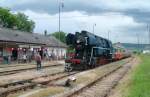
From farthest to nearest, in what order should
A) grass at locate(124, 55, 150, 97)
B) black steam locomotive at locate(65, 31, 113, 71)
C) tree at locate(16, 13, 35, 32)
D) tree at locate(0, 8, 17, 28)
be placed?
tree at locate(16, 13, 35, 32), tree at locate(0, 8, 17, 28), black steam locomotive at locate(65, 31, 113, 71), grass at locate(124, 55, 150, 97)

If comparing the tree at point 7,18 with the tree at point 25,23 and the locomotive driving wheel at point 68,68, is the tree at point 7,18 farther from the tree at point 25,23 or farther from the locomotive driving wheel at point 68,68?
the locomotive driving wheel at point 68,68

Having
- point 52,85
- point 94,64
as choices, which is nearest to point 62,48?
point 94,64

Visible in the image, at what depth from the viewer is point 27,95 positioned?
17438mm

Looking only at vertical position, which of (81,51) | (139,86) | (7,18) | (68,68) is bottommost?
(139,86)

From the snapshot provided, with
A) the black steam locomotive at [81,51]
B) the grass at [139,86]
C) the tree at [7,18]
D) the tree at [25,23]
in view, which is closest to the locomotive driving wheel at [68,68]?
the black steam locomotive at [81,51]

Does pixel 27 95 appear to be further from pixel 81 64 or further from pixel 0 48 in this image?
pixel 0 48

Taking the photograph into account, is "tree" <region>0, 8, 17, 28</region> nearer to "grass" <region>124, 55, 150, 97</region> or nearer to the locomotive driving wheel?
the locomotive driving wheel

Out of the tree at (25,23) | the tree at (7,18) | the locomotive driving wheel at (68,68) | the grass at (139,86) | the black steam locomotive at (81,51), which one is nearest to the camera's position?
the grass at (139,86)

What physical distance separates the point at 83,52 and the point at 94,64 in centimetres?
305

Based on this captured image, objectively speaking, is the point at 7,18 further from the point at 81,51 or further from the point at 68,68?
the point at 68,68

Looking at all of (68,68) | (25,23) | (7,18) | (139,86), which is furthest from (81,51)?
(25,23)

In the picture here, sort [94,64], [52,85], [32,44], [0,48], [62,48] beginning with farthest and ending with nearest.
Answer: [62,48] < [32,44] < [0,48] < [94,64] < [52,85]

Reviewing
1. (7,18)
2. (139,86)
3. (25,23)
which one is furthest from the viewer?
(25,23)

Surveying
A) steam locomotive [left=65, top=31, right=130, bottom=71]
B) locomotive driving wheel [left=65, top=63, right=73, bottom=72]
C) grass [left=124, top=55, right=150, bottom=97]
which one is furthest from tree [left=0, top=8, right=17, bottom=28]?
grass [left=124, top=55, right=150, bottom=97]
